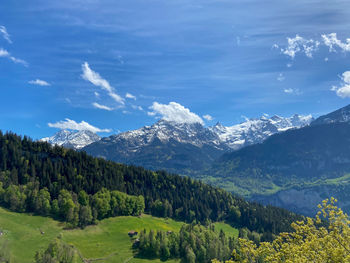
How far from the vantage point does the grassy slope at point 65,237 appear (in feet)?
330

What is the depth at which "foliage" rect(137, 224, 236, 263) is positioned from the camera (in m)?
120

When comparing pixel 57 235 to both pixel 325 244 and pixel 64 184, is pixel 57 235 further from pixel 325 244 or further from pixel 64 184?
pixel 325 244

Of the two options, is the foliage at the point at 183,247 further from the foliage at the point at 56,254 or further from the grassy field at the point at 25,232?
the grassy field at the point at 25,232

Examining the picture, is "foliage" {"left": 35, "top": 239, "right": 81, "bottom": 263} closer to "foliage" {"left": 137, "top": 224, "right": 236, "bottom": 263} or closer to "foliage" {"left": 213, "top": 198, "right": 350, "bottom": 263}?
"foliage" {"left": 137, "top": 224, "right": 236, "bottom": 263}

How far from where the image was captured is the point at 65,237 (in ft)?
379

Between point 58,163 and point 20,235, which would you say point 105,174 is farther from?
point 20,235

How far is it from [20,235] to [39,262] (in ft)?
91.5

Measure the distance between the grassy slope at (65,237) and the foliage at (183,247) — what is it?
18.1ft

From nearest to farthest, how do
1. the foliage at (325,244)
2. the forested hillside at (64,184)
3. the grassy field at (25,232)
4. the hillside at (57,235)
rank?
the foliage at (325,244) < the grassy field at (25,232) < the hillside at (57,235) < the forested hillside at (64,184)

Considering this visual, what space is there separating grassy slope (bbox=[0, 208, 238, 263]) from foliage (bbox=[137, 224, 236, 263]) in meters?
5.51

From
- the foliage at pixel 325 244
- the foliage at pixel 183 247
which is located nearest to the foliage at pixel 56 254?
the foliage at pixel 183 247

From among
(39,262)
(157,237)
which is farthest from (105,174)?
(39,262)

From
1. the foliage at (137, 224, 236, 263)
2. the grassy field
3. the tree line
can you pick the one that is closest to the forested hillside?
the tree line

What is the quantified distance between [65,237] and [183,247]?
5021cm
